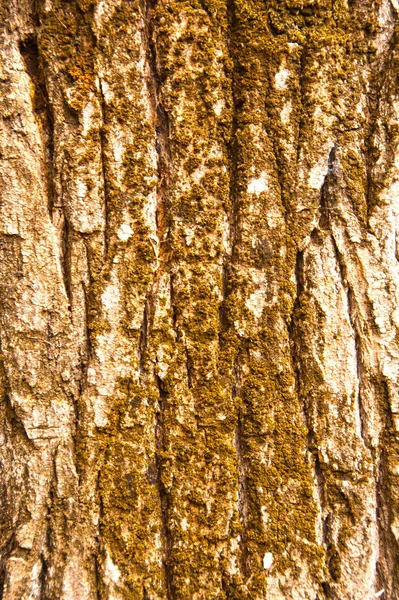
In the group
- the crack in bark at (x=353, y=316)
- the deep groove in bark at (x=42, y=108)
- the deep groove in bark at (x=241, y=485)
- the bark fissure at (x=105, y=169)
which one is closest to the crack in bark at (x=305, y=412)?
the crack in bark at (x=353, y=316)

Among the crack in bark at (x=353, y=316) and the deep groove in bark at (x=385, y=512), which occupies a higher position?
the crack in bark at (x=353, y=316)

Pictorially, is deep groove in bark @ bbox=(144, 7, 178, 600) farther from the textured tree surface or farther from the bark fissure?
the bark fissure

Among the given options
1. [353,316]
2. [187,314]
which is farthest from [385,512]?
[187,314]

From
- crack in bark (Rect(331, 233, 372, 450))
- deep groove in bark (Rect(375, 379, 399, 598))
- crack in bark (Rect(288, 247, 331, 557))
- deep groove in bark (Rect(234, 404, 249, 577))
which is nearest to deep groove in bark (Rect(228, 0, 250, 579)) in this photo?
deep groove in bark (Rect(234, 404, 249, 577))

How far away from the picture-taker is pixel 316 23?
1358 millimetres

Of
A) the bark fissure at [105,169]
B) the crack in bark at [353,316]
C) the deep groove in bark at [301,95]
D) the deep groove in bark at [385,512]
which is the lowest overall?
the deep groove in bark at [385,512]

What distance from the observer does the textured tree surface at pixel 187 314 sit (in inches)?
51.0

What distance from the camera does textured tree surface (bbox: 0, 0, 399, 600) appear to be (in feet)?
4.25

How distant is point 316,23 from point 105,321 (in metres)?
1.25

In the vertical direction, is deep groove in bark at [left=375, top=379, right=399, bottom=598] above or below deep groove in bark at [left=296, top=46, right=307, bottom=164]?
below

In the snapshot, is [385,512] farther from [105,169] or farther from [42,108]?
[42,108]

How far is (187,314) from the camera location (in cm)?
133

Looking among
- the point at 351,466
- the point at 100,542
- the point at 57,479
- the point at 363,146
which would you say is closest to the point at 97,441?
the point at 57,479

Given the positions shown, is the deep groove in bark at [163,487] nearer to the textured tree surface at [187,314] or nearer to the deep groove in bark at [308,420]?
the textured tree surface at [187,314]
